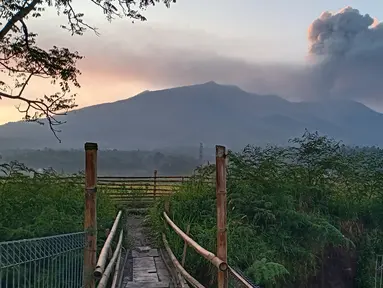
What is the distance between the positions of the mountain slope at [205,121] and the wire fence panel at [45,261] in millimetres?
26748

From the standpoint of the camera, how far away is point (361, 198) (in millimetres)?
9656

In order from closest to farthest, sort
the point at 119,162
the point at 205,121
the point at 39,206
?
the point at 39,206, the point at 119,162, the point at 205,121

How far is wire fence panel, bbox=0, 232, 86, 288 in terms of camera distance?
3031 millimetres

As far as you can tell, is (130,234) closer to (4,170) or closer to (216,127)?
(4,170)

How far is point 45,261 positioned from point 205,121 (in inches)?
2154

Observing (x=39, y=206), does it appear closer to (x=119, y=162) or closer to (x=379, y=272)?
(x=379, y=272)

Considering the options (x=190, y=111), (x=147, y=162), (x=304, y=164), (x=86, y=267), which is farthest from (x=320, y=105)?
(x=86, y=267)

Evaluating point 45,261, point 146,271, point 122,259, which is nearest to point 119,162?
point 122,259

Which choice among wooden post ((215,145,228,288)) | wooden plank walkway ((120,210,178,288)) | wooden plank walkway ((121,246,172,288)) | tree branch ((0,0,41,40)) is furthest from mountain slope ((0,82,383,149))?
wooden post ((215,145,228,288))

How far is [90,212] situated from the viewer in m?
4.64

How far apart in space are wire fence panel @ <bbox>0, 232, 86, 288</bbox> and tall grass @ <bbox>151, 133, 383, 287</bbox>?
2.85 meters

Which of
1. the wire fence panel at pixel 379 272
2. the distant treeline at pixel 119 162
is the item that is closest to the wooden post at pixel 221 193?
the wire fence panel at pixel 379 272

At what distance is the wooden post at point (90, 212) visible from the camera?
457 centimetres

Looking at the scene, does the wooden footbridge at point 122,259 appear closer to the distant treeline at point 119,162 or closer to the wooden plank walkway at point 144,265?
the wooden plank walkway at point 144,265
